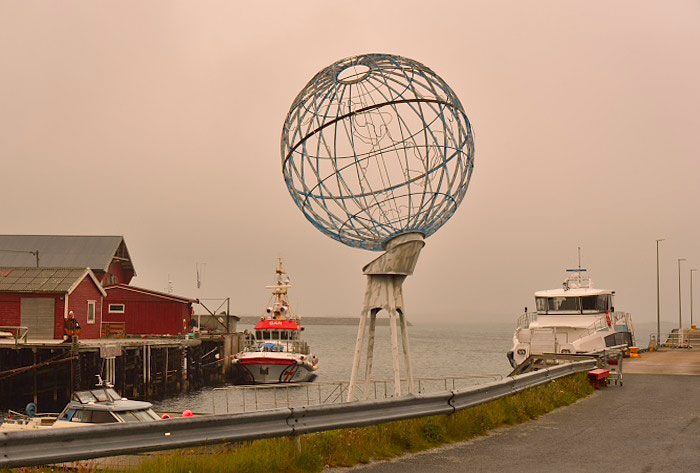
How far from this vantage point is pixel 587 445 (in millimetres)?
11078

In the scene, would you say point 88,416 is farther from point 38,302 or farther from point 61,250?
point 61,250

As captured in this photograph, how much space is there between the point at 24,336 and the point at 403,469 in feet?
118

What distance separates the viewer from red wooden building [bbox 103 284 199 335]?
191 feet

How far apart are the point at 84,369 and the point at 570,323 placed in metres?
25.5

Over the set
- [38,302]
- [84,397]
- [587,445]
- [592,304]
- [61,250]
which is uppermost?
[61,250]

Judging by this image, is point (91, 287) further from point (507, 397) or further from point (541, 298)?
point (507, 397)

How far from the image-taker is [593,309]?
36062mm

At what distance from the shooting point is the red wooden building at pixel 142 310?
58.1 meters

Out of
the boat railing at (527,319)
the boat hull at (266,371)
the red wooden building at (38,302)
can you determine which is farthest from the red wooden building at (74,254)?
the boat railing at (527,319)

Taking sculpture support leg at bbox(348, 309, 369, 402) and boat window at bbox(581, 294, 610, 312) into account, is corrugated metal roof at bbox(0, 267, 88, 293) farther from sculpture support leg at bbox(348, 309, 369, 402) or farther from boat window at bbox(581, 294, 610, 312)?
sculpture support leg at bbox(348, 309, 369, 402)

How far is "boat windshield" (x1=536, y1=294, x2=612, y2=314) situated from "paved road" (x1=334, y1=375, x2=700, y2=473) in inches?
784

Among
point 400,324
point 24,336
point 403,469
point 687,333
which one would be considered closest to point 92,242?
point 24,336

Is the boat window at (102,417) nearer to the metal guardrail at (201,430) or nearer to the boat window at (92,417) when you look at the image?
the boat window at (92,417)

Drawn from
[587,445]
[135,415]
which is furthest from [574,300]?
[587,445]
